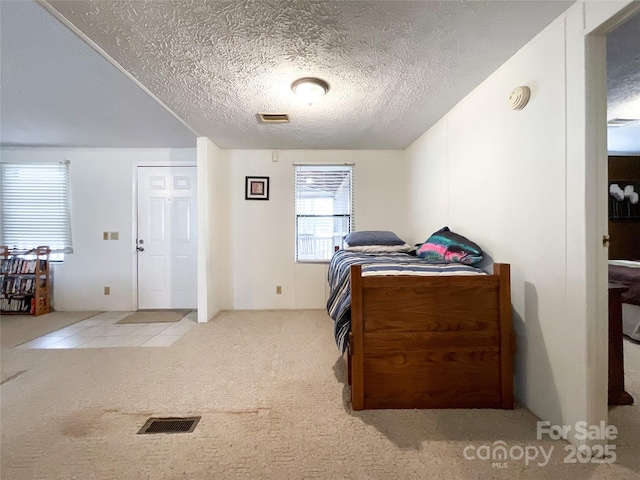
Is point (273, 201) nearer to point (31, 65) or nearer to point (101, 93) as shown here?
point (101, 93)

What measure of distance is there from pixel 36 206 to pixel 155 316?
225 centimetres

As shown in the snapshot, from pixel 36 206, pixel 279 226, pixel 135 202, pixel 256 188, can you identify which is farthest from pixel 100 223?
pixel 279 226

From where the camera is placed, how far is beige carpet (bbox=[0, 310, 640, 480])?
99 cm

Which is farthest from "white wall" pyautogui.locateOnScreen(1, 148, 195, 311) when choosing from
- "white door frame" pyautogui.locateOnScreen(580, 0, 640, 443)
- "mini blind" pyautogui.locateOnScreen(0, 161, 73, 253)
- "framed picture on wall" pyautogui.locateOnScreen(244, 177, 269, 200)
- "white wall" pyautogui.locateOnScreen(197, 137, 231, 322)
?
"white door frame" pyautogui.locateOnScreen(580, 0, 640, 443)

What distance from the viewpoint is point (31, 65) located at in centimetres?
158

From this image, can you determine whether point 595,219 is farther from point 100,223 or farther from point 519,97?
point 100,223

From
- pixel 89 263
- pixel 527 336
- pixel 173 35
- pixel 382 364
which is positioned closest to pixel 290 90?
pixel 173 35

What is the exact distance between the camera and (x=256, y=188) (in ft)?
10.3

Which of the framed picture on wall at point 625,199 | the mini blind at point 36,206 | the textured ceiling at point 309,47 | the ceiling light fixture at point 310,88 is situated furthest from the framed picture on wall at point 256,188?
the framed picture on wall at point 625,199

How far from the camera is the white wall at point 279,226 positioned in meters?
3.16

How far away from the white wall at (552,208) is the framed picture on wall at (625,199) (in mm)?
3861

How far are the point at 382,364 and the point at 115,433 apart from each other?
1.39 metres

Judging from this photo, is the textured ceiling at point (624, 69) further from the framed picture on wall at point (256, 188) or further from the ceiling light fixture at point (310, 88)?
the framed picture on wall at point (256, 188)

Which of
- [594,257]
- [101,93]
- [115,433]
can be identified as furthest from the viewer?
[101,93]
